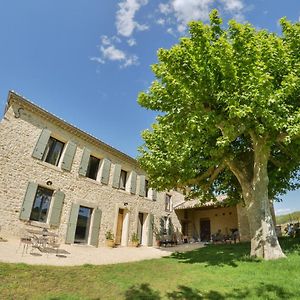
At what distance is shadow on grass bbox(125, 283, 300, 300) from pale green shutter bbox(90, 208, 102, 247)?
889 cm

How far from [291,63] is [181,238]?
708 inches

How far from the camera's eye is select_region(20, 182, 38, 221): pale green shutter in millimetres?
11617

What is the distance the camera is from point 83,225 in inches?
573

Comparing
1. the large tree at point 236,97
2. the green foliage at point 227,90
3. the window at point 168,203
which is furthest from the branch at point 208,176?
the window at point 168,203

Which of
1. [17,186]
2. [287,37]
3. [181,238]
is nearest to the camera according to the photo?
[287,37]

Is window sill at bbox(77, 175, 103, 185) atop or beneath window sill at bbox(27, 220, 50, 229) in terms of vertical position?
atop

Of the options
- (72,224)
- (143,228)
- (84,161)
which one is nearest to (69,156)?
(84,161)

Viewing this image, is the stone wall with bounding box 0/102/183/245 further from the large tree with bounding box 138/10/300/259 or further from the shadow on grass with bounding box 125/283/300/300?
the shadow on grass with bounding box 125/283/300/300

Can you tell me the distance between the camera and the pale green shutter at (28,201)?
457 inches

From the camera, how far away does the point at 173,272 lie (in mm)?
8086

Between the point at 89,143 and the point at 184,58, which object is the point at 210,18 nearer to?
the point at 184,58

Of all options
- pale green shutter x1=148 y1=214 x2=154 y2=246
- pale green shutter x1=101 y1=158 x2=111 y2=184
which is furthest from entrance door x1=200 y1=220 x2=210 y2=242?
pale green shutter x1=101 y1=158 x2=111 y2=184

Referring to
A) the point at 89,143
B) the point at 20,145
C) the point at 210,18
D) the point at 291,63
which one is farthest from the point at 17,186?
the point at 291,63

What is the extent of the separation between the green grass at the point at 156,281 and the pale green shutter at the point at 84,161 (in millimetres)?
7194
